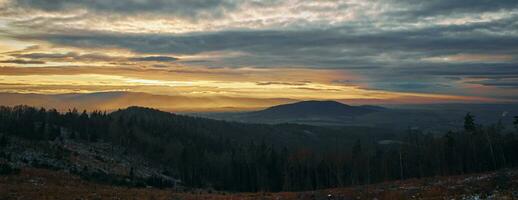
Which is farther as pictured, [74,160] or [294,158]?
[294,158]

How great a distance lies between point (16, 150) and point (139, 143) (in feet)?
186

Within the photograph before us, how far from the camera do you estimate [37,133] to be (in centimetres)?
10394

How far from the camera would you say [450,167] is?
322 feet

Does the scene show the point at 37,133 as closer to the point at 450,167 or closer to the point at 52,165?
the point at 52,165

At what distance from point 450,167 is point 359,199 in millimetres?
66434

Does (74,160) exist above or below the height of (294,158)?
above

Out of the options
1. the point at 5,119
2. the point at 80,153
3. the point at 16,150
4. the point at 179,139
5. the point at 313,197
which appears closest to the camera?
the point at 313,197

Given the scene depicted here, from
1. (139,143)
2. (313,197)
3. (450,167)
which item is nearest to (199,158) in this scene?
(139,143)

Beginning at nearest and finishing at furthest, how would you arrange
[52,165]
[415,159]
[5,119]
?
[52,165], [415,159], [5,119]

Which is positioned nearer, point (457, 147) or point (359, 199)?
point (359, 199)

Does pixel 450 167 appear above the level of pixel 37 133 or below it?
below

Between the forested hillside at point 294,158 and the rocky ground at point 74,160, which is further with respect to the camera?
the forested hillside at point 294,158

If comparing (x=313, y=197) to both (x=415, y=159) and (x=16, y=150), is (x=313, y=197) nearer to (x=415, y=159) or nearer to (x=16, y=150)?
(x=16, y=150)

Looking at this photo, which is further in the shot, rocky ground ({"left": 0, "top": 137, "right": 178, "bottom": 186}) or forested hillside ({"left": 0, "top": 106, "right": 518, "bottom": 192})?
forested hillside ({"left": 0, "top": 106, "right": 518, "bottom": 192})
